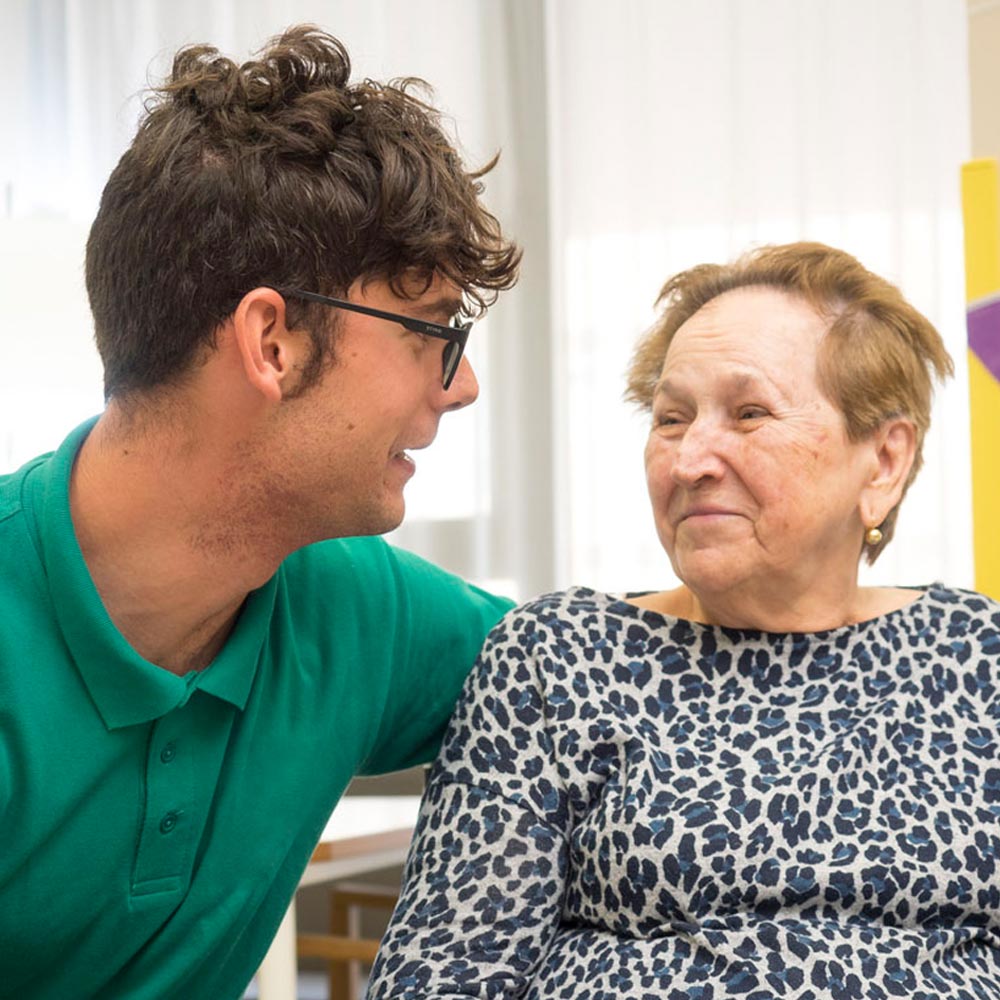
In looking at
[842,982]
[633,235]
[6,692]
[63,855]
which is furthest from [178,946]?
[633,235]

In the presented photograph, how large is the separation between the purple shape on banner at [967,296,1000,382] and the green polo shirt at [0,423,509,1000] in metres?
1.05

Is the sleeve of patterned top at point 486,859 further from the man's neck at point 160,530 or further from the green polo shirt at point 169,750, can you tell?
the man's neck at point 160,530

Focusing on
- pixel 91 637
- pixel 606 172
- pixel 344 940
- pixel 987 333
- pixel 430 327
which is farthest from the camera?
pixel 606 172

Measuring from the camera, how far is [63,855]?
1274mm

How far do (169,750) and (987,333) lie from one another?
142 centimetres

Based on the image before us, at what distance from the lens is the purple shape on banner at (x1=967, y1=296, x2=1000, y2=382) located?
6.84ft

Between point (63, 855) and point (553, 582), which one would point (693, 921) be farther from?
point (553, 582)

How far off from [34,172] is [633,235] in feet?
5.87

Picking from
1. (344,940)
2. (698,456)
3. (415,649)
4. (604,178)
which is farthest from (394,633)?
(604,178)

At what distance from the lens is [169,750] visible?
4.33 feet

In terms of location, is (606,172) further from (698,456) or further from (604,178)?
(698,456)

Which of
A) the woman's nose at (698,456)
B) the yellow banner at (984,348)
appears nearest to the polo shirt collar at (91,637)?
the woman's nose at (698,456)

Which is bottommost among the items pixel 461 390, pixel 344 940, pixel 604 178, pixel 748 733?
pixel 344 940

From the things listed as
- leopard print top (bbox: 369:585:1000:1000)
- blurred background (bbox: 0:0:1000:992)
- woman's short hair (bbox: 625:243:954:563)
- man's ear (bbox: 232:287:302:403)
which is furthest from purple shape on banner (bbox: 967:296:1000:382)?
blurred background (bbox: 0:0:1000:992)
